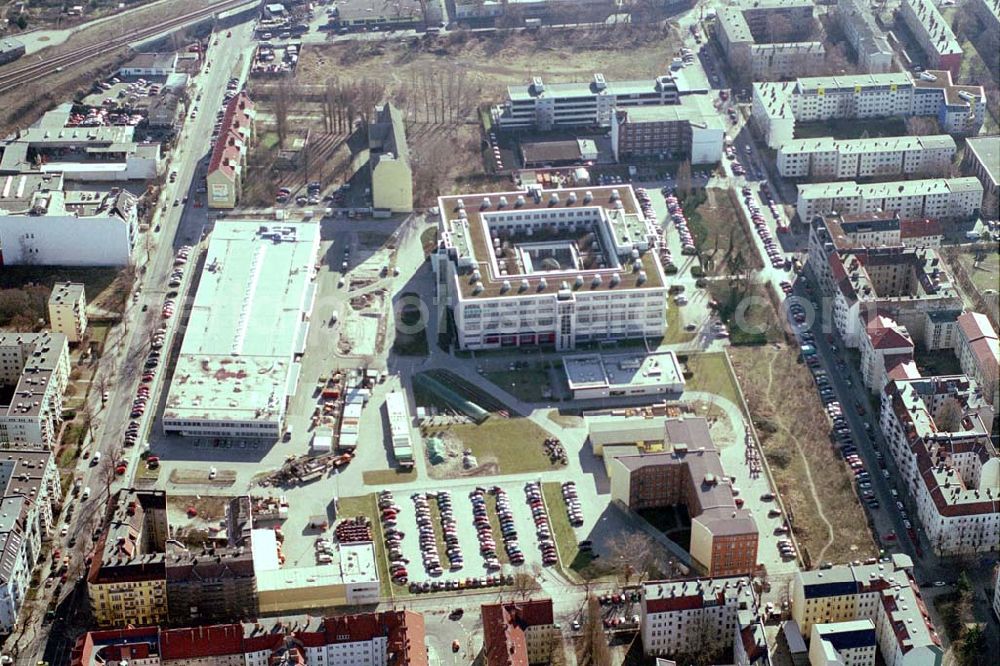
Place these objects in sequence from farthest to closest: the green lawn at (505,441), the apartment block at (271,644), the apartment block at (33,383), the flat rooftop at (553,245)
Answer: the flat rooftop at (553,245), the green lawn at (505,441), the apartment block at (33,383), the apartment block at (271,644)

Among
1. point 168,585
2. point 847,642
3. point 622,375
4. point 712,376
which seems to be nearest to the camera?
point 847,642

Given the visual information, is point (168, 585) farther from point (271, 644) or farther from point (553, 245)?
point (553, 245)

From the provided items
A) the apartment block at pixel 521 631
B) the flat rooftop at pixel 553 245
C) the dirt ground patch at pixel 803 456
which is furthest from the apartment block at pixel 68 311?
the dirt ground patch at pixel 803 456

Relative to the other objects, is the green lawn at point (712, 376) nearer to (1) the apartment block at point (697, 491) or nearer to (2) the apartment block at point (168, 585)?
(1) the apartment block at point (697, 491)

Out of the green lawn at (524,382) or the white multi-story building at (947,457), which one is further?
the green lawn at (524,382)

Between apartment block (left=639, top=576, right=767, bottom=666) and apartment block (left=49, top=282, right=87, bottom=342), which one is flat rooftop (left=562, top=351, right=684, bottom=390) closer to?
apartment block (left=639, top=576, right=767, bottom=666)

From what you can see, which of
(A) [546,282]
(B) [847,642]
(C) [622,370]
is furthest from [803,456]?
(A) [546,282]

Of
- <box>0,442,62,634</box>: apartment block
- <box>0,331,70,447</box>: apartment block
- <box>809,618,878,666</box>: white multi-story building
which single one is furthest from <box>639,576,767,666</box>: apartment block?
<box>0,331,70,447</box>: apartment block
